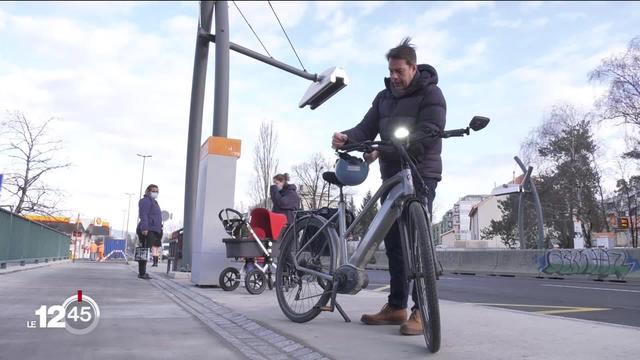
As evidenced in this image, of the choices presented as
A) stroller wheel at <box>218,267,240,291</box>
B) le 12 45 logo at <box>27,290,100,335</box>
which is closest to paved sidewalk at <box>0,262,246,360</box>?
le 12 45 logo at <box>27,290,100,335</box>

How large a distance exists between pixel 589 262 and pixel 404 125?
718 inches

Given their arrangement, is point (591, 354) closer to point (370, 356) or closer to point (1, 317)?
point (370, 356)

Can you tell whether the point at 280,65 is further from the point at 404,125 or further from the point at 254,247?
the point at 404,125

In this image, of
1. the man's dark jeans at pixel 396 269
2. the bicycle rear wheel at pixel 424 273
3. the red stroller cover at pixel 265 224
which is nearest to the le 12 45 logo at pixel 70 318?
the man's dark jeans at pixel 396 269

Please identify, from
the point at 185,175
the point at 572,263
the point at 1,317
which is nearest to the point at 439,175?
the point at 1,317

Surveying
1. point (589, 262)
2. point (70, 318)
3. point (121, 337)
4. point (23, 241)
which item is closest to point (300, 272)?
point (121, 337)

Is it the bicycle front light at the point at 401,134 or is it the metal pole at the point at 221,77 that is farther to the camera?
the metal pole at the point at 221,77

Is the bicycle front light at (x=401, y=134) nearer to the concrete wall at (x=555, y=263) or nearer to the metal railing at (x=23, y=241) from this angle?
the metal railing at (x=23, y=241)

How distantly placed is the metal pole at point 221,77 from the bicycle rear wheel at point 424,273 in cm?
825

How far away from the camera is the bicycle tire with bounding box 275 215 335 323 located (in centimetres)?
440

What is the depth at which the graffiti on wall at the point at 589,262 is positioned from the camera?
18406mm

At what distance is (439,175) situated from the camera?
4148 mm

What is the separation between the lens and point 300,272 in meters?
4.70

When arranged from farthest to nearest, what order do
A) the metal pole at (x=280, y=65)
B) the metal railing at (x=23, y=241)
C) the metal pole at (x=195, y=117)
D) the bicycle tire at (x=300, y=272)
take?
the metal pole at (x=195, y=117)
the metal pole at (x=280, y=65)
the metal railing at (x=23, y=241)
the bicycle tire at (x=300, y=272)
